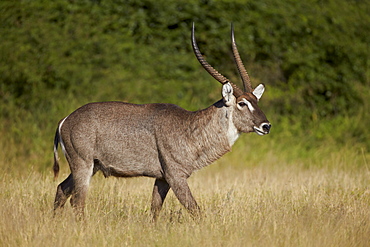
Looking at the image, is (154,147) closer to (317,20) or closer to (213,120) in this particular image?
(213,120)

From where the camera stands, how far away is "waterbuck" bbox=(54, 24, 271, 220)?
286 inches

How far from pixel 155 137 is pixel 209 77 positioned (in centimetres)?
967

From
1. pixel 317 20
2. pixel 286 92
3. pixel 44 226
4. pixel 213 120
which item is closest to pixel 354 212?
pixel 213 120

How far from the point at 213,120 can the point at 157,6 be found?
11858mm

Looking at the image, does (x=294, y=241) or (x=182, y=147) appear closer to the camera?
(x=294, y=241)

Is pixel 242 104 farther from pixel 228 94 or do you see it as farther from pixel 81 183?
pixel 81 183

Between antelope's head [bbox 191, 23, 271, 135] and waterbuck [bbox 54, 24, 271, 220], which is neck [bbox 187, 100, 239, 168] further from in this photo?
antelope's head [bbox 191, 23, 271, 135]

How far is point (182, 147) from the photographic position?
288 inches

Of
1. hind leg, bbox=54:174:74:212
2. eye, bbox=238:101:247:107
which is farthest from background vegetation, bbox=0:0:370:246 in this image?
eye, bbox=238:101:247:107

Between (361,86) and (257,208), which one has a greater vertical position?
(257,208)

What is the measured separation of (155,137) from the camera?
7.36 metres

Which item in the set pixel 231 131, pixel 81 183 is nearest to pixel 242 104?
pixel 231 131

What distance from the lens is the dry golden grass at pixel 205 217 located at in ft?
19.4

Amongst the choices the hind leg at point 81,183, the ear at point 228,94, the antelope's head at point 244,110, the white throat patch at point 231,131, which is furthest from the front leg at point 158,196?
the ear at point 228,94
